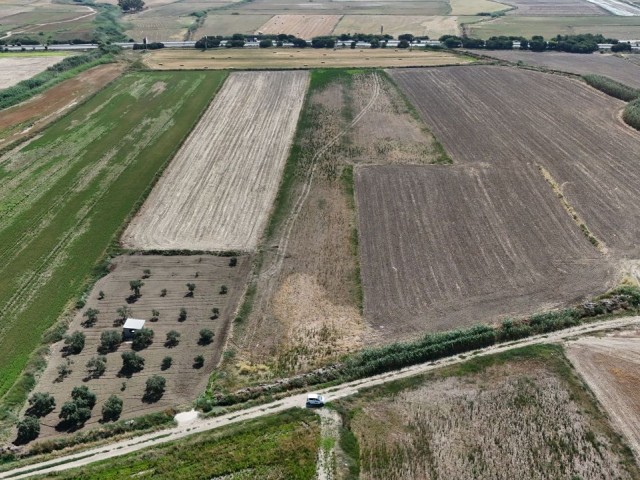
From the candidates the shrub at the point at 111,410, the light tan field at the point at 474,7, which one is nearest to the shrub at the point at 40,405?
the shrub at the point at 111,410

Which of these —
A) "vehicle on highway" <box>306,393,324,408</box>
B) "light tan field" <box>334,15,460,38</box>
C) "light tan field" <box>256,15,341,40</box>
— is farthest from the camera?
"light tan field" <box>334,15,460,38</box>

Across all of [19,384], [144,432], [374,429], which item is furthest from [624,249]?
[19,384]

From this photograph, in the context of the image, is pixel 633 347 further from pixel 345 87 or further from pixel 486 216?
pixel 345 87

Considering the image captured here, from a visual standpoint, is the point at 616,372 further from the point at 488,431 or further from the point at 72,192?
the point at 72,192

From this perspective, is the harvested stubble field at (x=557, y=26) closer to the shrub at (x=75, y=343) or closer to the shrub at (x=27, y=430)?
the shrub at (x=75, y=343)

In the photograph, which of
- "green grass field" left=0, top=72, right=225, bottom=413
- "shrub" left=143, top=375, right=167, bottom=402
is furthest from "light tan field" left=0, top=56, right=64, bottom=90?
"shrub" left=143, top=375, right=167, bottom=402

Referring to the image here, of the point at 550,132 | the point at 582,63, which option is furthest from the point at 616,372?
the point at 582,63

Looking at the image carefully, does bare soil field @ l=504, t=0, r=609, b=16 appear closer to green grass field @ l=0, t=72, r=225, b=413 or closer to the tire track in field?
the tire track in field

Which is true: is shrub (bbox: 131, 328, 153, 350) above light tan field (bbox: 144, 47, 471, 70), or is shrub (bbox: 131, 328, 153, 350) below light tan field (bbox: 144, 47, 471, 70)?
below
